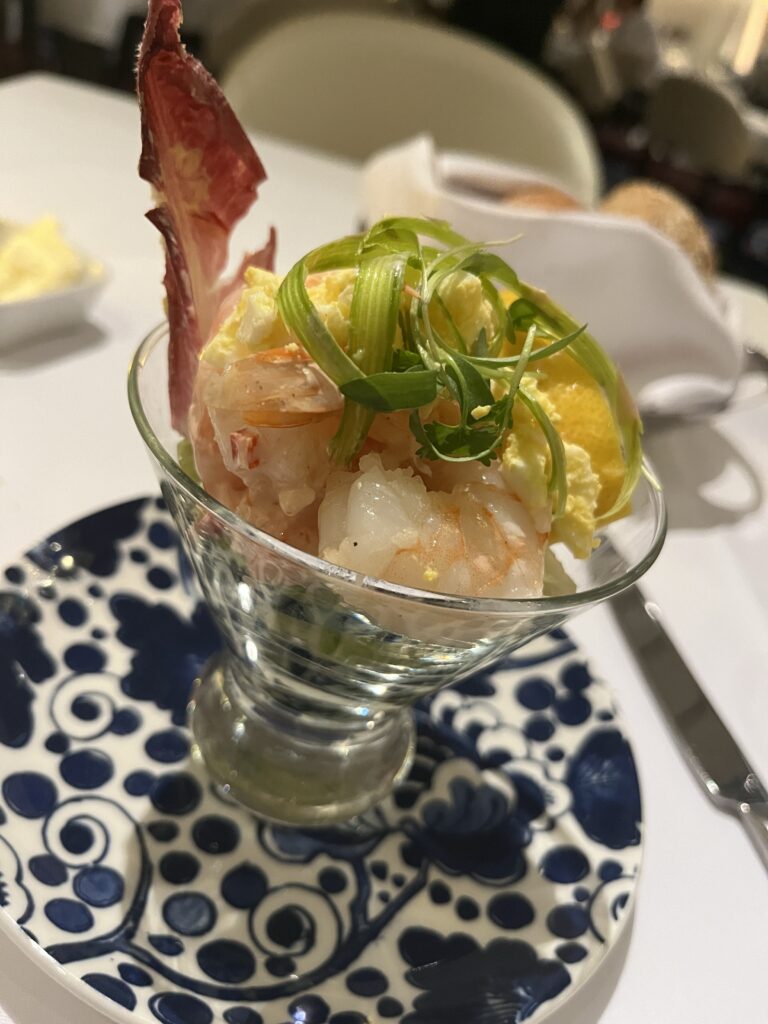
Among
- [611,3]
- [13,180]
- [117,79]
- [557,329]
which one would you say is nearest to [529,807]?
[557,329]

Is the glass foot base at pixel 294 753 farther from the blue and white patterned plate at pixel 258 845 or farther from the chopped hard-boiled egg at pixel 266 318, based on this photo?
the chopped hard-boiled egg at pixel 266 318

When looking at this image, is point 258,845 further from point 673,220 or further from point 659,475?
point 673,220

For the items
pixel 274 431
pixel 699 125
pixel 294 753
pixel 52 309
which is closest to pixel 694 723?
pixel 294 753

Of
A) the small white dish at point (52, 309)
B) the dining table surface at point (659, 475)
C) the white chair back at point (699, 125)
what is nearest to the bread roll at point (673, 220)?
the dining table surface at point (659, 475)

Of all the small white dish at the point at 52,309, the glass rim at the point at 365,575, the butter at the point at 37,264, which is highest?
the glass rim at the point at 365,575

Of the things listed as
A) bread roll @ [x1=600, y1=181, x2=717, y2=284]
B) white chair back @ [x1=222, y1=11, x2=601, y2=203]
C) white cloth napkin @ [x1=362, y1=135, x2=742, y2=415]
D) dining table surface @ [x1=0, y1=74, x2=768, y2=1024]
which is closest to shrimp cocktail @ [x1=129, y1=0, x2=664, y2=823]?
dining table surface @ [x1=0, y1=74, x2=768, y2=1024]

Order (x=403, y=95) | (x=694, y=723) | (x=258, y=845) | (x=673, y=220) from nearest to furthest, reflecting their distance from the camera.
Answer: (x=258, y=845), (x=694, y=723), (x=673, y=220), (x=403, y=95)
